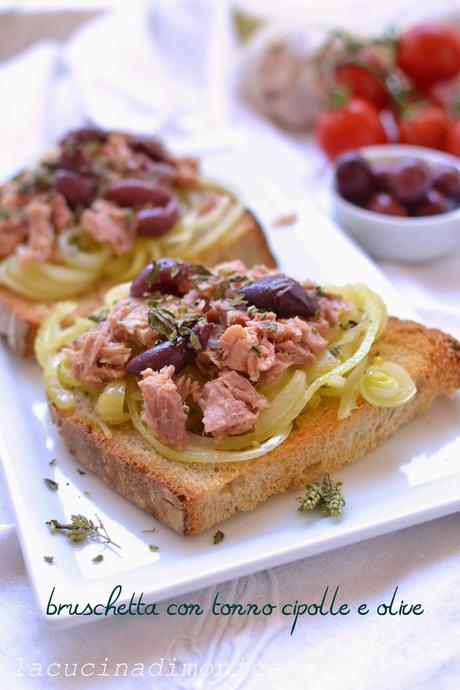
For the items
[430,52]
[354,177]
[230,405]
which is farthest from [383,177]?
[230,405]

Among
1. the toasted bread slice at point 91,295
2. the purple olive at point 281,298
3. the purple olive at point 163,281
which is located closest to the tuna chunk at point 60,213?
the toasted bread slice at point 91,295

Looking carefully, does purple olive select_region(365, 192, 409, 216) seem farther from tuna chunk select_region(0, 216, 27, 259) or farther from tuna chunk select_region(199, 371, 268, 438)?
tuna chunk select_region(199, 371, 268, 438)

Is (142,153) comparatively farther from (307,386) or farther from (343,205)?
(307,386)

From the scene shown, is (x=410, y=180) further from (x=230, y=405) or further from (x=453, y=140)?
(x=230, y=405)

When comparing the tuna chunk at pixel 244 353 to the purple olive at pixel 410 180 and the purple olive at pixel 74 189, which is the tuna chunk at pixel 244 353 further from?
the purple olive at pixel 410 180

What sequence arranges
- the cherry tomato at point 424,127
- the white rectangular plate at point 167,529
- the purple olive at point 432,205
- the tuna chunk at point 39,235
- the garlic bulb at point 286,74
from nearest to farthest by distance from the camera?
the white rectangular plate at point 167,529 → the tuna chunk at point 39,235 → the purple olive at point 432,205 → the cherry tomato at point 424,127 → the garlic bulb at point 286,74

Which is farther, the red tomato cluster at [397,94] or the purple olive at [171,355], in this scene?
the red tomato cluster at [397,94]
